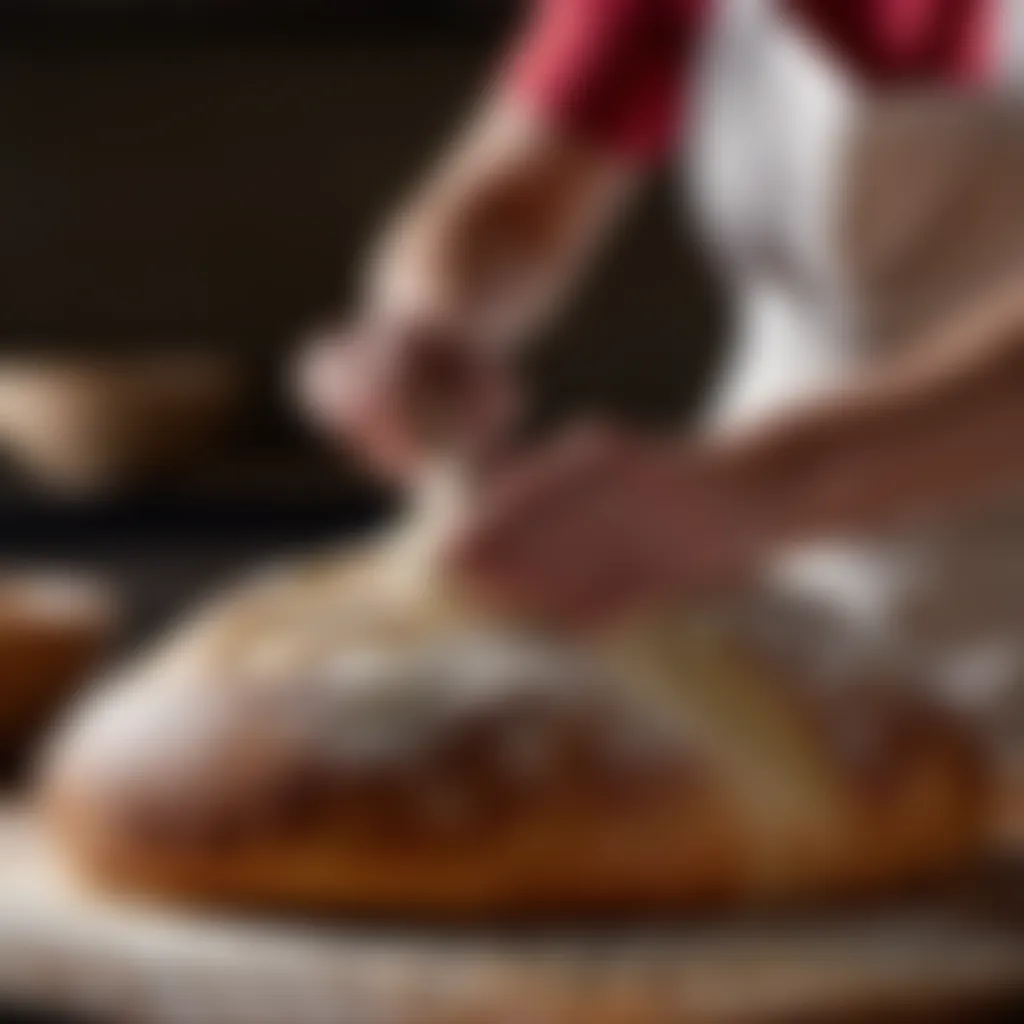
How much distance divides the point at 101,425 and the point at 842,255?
51 cm

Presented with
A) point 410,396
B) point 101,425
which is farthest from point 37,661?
point 101,425

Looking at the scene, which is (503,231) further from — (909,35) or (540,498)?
(540,498)

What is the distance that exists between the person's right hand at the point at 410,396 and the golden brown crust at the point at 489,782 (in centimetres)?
6

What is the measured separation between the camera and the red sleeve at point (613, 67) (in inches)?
29.0

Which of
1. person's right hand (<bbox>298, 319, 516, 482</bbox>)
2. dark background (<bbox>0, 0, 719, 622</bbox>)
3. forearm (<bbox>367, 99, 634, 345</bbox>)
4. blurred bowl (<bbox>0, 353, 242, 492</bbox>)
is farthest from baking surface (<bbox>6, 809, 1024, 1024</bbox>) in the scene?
dark background (<bbox>0, 0, 719, 622</bbox>)

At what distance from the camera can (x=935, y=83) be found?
0.64 meters

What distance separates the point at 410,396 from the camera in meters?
0.57

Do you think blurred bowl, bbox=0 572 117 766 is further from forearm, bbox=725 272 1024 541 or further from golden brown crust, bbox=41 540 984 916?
forearm, bbox=725 272 1024 541

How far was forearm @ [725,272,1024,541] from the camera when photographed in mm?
417

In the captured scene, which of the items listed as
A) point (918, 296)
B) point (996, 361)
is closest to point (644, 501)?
point (996, 361)

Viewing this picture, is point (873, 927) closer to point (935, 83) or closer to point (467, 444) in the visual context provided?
point (467, 444)

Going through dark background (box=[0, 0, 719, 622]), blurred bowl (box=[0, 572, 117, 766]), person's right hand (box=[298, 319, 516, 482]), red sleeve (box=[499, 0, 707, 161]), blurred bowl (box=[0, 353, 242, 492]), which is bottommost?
blurred bowl (box=[0, 572, 117, 766])

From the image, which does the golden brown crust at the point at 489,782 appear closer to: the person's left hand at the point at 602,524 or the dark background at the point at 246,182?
the person's left hand at the point at 602,524

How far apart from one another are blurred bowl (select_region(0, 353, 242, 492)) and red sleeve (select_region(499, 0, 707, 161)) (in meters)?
0.39
